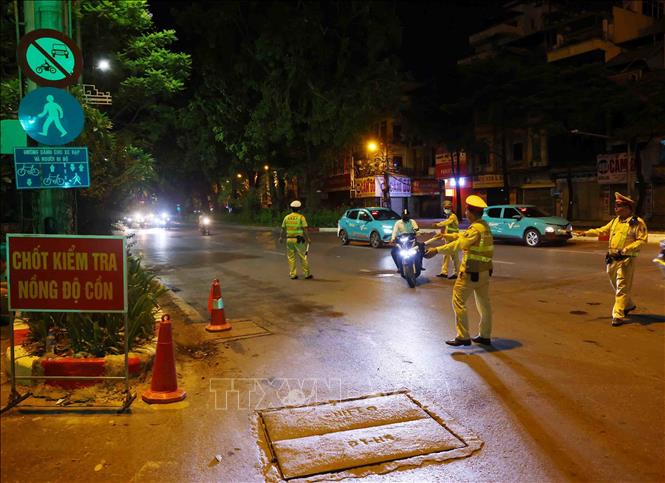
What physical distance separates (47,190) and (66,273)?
2.12 meters

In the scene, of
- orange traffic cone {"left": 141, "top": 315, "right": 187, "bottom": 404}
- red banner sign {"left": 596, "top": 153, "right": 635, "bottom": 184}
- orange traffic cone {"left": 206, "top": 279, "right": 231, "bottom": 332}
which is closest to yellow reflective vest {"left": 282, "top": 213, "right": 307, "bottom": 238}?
orange traffic cone {"left": 206, "top": 279, "right": 231, "bottom": 332}

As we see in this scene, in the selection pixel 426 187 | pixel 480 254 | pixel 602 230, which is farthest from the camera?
pixel 426 187

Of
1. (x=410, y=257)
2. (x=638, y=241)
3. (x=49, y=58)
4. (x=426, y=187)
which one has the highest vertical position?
(x=426, y=187)

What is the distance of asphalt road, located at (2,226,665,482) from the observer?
3822mm

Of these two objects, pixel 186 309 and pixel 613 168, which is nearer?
pixel 186 309

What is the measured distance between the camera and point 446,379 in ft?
18.2

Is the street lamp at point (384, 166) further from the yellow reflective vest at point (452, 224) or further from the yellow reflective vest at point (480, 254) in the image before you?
the yellow reflective vest at point (480, 254)

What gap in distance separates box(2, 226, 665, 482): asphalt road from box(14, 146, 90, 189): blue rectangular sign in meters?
2.42

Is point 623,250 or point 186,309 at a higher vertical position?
point 623,250

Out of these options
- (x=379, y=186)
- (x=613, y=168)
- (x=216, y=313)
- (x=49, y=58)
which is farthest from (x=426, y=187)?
(x=49, y=58)

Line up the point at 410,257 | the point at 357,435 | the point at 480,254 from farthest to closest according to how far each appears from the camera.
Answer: the point at 410,257, the point at 480,254, the point at 357,435

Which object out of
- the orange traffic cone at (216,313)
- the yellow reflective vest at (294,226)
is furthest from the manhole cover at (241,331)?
the yellow reflective vest at (294,226)

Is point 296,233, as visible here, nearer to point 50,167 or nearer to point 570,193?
point 50,167

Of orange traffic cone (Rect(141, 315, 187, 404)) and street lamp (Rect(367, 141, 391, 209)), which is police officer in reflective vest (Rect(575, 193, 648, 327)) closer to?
orange traffic cone (Rect(141, 315, 187, 404))
